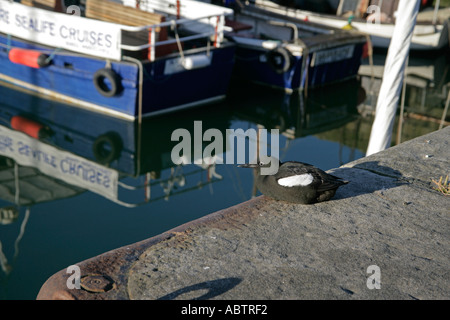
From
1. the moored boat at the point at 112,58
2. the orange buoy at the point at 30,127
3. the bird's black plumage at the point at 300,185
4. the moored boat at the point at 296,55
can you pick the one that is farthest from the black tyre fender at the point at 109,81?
the bird's black plumage at the point at 300,185

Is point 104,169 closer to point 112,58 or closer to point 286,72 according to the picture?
point 112,58

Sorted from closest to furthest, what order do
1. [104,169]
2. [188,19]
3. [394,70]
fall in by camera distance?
[394,70] → [104,169] → [188,19]

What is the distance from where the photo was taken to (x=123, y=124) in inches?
383

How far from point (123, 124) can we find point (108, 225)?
10.6 feet

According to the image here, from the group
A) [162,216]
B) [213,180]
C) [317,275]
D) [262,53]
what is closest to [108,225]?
[162,216]

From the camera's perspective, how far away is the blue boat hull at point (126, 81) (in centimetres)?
947

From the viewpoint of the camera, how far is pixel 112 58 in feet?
30.8

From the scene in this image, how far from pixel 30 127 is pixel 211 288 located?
734cm

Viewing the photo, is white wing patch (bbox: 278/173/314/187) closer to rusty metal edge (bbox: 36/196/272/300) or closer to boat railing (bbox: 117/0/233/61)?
rusty metal edge (bbox: 36/196/272/300)

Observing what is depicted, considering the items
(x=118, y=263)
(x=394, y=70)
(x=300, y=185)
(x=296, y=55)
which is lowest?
(x=296, y=55)

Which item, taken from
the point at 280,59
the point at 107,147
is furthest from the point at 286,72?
the point at 107,147

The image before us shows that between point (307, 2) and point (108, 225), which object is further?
point (307, 2)

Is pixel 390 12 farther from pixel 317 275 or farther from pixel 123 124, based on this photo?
pixel 317 275

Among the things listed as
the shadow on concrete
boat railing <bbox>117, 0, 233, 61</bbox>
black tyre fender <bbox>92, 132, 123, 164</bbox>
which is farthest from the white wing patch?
boat railing <bbox>117, 0, 233, 61</bbox>
